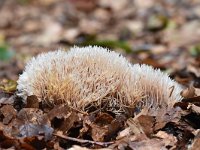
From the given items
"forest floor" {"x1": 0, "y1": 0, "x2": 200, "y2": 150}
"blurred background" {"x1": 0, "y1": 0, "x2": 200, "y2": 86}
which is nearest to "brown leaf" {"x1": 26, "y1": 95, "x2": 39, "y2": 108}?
"forest floor" {"x1": 0, "y1": 0, "x2": 200, "y2": 150}

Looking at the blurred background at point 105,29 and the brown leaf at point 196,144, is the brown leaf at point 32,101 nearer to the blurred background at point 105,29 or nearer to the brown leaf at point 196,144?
the brown leaf at point 196,144

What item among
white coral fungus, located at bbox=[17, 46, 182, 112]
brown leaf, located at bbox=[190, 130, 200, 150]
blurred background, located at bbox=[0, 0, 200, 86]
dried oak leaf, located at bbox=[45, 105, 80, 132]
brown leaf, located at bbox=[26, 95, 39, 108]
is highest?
blurred background, located at bbox=[0, 0, 200, 86]

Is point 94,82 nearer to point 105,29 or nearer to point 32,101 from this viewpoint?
Result: point 32,101

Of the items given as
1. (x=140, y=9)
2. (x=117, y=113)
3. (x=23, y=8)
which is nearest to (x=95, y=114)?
(x=117, y=113)

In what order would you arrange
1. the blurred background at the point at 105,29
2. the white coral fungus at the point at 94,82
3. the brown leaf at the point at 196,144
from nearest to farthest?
the brown leaf at the point at 196,144, the white coral fungus at the point at 94,82, the blurred background at the point at 105,29

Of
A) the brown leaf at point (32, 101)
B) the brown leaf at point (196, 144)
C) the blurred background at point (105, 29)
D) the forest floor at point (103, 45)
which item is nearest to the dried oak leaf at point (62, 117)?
the forest floor at point (103, 45)

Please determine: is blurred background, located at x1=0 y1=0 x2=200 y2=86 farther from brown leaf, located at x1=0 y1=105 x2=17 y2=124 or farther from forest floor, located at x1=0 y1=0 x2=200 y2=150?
brown leaf, located at x1=0 y1=105 x2=17 y2=124

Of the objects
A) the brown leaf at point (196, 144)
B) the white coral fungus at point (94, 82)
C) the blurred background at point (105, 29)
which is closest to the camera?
the brown leaf at point (196, 144)
